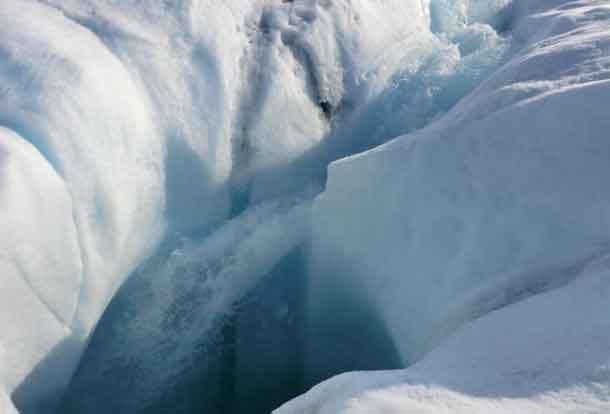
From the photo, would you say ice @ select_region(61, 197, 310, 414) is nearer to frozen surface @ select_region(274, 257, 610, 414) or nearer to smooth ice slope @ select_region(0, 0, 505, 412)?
smooth ice slope @ select_region(0, 0, 505, 412)

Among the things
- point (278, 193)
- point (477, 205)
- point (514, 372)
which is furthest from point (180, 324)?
point (514, 372)

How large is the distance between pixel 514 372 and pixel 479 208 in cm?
74

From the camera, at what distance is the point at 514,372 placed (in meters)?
1.64

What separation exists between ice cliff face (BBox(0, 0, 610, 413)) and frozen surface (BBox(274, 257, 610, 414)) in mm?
12

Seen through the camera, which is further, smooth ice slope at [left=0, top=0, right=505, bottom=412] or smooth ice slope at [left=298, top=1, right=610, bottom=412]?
smooth ice slope at [left=0, top=0, right=505, bottom=412]

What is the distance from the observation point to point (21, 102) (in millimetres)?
2391

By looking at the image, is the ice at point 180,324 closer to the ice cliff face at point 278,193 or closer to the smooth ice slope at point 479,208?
the ice cliff face at point 278,193

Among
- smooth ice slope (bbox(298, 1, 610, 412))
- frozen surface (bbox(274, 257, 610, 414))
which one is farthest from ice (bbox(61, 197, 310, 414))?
frozen surface (bbox(274, 257, 610, 414))

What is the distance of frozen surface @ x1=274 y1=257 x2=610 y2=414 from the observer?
1.53 metres

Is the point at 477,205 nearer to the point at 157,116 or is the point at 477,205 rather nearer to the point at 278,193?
the point at 278,193

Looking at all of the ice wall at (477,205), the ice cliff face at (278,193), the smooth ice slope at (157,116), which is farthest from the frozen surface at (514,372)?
the smooth ice slope at (157,116)

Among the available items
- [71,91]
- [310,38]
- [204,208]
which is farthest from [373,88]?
[71,91]

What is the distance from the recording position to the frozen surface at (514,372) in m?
1.53

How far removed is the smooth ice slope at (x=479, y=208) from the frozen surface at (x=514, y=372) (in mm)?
18
